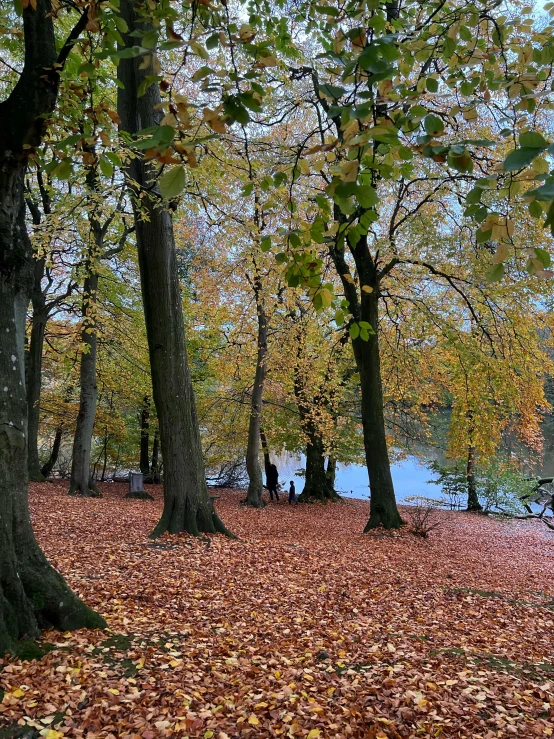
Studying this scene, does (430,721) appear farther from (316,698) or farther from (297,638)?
(297,638)

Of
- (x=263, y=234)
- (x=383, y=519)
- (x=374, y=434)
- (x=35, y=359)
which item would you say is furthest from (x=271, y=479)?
(x=263, y=234)

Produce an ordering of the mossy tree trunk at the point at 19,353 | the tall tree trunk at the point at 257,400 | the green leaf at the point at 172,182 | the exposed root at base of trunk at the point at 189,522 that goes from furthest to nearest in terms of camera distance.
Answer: the tall tree trunk at the point at 257,400, the exposed root at base of trunk at the point at 189,522, the mossy tree trunk at the point at 19,353, the green leaf at the point at 172,182

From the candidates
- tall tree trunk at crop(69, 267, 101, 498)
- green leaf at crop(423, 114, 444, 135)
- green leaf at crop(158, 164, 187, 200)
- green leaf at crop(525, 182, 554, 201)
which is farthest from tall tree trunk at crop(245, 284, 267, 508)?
green leaf at crop(525, 182, 554, 201)

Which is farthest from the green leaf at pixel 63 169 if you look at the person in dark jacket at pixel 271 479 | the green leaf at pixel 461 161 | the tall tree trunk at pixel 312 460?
the person in dark jacket at pixel 271 479

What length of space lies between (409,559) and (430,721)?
4907 millimetres

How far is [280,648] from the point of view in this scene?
11.7 feet

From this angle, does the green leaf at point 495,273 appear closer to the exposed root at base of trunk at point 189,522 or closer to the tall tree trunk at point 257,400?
the exposed root at base of trunk at point 189,522

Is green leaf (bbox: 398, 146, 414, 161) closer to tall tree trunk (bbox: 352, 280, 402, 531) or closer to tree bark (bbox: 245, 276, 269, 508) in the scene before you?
tall tree trunk (bbox: 352, 280, 402, 531)

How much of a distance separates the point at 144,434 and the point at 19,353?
1705 cm

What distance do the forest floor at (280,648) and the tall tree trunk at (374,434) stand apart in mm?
2258

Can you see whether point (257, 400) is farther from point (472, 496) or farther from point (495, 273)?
point (495, 273)

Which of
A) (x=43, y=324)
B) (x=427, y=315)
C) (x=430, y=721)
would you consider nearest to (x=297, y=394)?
(x=427, y=315)

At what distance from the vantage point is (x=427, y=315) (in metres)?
10.1

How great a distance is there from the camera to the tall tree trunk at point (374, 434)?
960 centimetres
